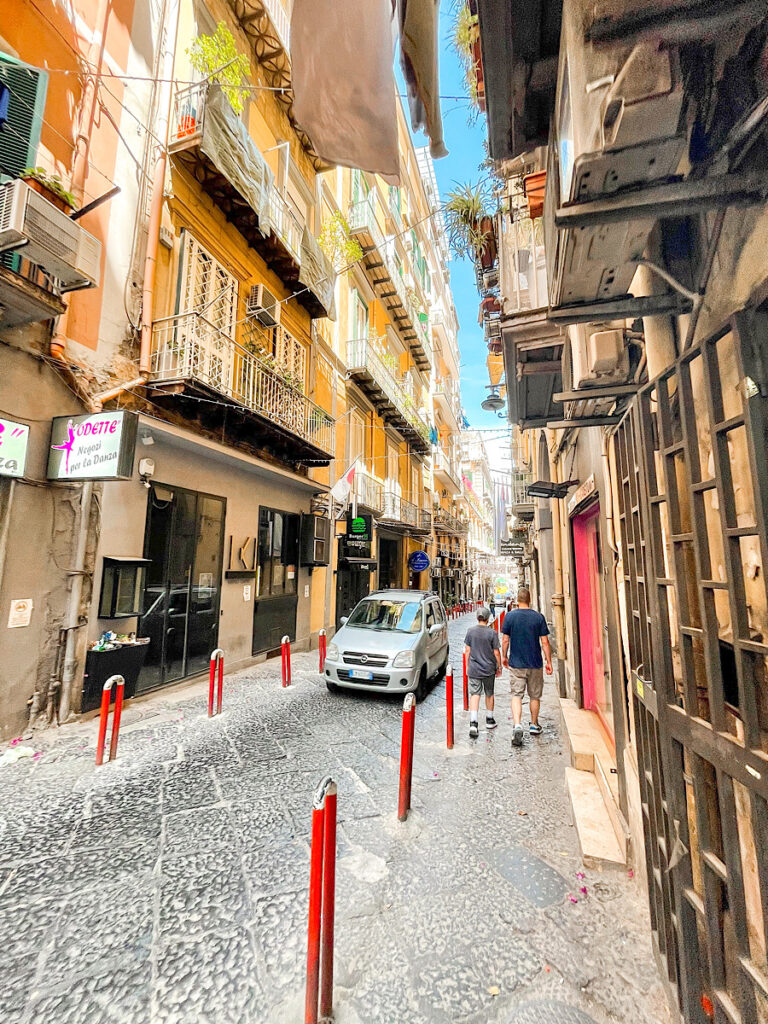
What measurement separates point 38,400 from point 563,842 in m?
7.27

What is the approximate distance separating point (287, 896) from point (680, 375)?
3653mm

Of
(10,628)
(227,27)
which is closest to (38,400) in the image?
(10,628)

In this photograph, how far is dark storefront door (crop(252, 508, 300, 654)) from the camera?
10.5 meters

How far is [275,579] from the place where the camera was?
440 inches

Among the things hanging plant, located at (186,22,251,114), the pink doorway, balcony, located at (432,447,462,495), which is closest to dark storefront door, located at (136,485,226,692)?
the pink doorway

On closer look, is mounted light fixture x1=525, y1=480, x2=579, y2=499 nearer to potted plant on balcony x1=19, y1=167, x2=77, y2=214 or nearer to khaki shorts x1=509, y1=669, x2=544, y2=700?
khaki shorts x1=509, y1=669, x2=544, y2=700

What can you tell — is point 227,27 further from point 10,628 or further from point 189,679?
point 189,679

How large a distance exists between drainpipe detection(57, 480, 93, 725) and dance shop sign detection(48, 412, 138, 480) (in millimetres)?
337

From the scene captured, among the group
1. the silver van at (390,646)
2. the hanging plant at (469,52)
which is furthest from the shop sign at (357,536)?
the hanging plant at (469,52)

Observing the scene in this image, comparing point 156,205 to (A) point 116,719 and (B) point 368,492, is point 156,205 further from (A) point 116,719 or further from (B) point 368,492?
(B) point 368,492

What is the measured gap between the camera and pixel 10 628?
5367 mm

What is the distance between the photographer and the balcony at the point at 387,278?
14.9 meters

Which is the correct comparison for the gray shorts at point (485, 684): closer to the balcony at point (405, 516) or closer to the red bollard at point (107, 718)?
the red bollard at point (107, 718)

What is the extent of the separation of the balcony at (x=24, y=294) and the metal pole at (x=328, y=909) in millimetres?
5876
